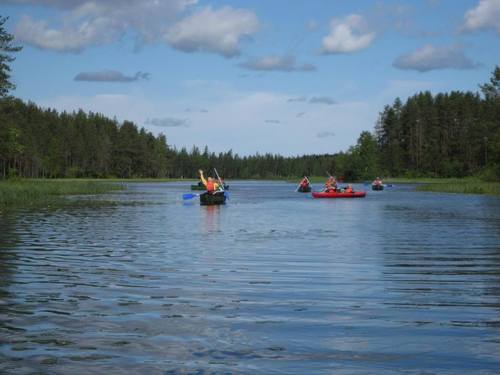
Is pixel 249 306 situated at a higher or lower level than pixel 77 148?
lower

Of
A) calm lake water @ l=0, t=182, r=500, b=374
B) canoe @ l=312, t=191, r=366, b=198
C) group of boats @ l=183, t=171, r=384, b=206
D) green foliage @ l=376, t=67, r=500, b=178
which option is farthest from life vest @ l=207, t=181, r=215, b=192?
green foliage @ l=376, t=67, r=500, b=178

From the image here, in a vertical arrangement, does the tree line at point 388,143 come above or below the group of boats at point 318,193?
above

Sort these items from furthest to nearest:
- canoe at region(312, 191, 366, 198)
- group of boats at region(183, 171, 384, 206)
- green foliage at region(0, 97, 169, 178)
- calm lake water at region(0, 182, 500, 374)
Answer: green foliage at region(0, 97, 169, 178) < canoe at region(312, 191, 366, 198) < group of boats at region(183, 171, 384, 206) < calm lake water at region(0, 182, 500, 374)

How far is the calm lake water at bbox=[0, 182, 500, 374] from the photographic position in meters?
6.76

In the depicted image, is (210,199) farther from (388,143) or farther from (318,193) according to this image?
(388,143)

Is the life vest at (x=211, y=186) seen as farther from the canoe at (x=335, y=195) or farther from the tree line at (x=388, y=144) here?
the tree line at (x=388, y=144)

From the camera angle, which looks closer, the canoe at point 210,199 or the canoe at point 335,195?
the canoe at point 210,199

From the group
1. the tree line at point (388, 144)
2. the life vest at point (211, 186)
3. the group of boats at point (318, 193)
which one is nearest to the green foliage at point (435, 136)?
the tree line at point (388, 144)

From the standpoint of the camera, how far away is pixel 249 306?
9805 mm

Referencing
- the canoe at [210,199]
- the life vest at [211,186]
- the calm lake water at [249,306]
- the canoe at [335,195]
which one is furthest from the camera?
the canoe at [335,195]

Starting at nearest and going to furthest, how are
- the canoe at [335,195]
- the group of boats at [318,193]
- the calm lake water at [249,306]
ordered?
the calm lake water at [249,306] → the group of boats at [318,193] → the canoe at [335,195]

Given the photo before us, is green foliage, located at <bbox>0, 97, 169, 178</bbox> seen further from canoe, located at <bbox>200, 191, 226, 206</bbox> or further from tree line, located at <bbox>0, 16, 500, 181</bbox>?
canoe, located at <bbox>200, 191, 226, 206</bbox>

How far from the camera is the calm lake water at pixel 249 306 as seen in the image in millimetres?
6758

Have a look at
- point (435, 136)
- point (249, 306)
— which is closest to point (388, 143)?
point (435, 136)
